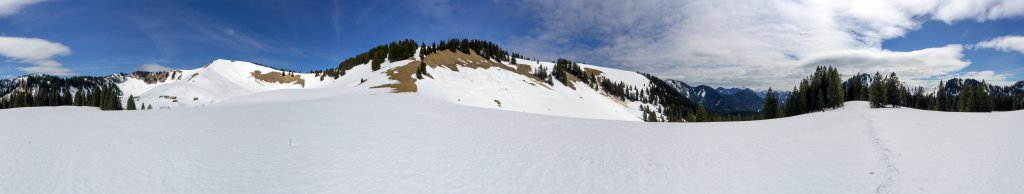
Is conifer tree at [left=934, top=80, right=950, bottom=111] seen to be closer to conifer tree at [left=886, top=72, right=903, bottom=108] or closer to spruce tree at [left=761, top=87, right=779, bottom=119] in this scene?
spruce tree at [left=761, top=87, right=779, bottom=119]

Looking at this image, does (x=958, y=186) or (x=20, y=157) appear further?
(x=20, y=157)

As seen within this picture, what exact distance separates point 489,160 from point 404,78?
86.8 meters

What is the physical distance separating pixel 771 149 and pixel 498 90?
100925 mm

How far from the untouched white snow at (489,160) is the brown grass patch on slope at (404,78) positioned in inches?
2340

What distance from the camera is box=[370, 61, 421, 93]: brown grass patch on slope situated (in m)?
85.4

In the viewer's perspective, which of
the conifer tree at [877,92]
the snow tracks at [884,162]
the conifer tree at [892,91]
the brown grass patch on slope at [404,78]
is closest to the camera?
the snow tracks at [884,162]

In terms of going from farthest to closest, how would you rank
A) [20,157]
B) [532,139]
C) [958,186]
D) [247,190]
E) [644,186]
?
[532,139] < [20,157] < [644,186] < [958,186] < [247,190]

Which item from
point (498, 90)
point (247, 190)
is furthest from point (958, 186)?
point (498, 90)

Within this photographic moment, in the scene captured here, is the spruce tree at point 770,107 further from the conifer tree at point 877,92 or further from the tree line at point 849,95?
the conifer tree at point 877,92

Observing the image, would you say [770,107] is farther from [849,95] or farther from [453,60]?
[453,60]

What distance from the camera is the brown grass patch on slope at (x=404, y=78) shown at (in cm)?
8544

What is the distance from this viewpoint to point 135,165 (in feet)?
A: 46.7

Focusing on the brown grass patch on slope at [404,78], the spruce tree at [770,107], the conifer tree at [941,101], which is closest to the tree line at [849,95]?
the spruce tree at [770,107]

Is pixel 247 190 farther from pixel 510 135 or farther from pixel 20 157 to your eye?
pixel 510 135
